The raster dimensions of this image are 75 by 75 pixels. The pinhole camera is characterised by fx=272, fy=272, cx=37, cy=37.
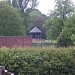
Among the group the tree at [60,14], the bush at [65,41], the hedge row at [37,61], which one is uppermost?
the tree at [60,14]

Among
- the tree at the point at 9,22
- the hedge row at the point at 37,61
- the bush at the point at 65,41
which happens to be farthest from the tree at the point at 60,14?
the hedge row at the point at 37,61

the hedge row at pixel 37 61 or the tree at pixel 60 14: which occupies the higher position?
the tree at pixel 60 14

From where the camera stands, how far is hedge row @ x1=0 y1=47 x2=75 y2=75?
11312 millimetres

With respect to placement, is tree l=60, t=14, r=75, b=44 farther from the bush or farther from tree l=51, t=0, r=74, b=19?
tree l=51, t=0, r=74, b=19

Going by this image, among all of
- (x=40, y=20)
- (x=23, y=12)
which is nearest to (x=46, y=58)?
(x=23, y=12)

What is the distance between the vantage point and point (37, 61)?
1163cm

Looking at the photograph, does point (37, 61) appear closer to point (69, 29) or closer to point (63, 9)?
point (69, 29)

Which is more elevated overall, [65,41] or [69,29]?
[69,29]

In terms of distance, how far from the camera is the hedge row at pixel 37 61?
11.3 meters

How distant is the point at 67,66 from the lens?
12.5 meters

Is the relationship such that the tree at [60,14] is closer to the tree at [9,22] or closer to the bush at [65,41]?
the tree at [9,22]

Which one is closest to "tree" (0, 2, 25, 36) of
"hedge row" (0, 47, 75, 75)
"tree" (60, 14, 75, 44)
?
"tree" (60, 14, 75, 44)

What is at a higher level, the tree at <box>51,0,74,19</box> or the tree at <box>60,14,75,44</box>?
the tree at <box>51,0,74,19</box>

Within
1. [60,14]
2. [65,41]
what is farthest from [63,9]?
[65,41]
